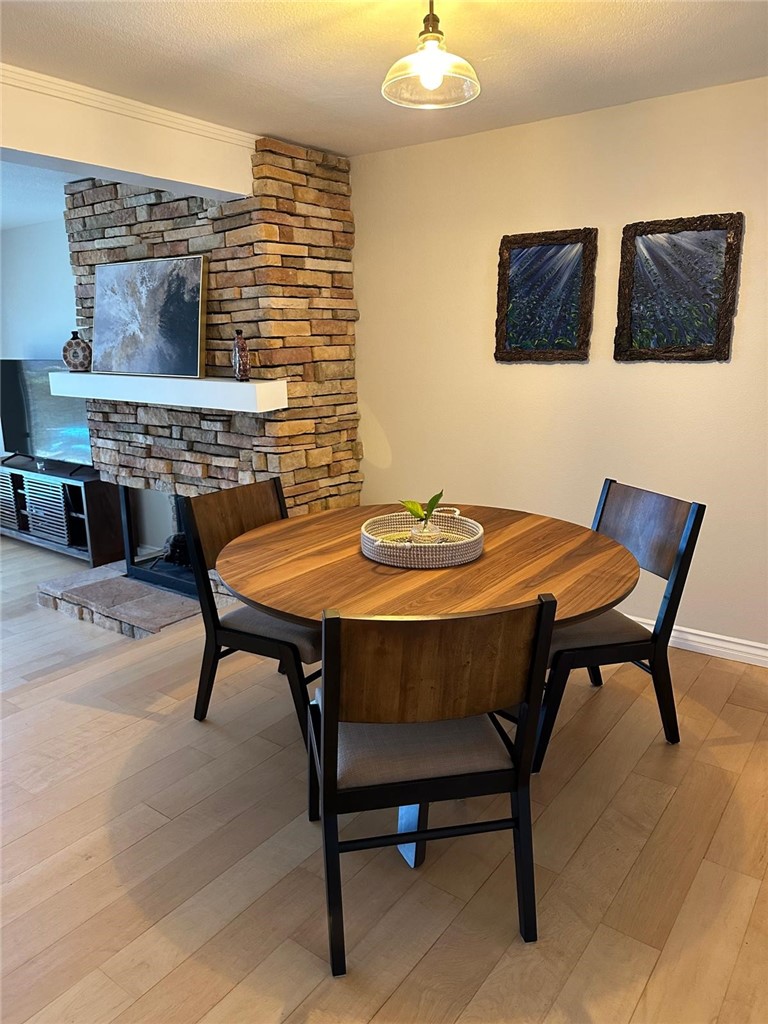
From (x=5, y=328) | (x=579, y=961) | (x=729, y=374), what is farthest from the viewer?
(x=5, y=328)

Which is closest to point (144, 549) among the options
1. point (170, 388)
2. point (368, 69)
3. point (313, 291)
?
point (170, 388)

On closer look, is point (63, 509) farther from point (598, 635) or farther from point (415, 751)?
point (415, 751)

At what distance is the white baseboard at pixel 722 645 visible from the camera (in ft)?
9.36

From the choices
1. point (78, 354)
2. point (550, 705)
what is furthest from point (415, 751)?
point (78, 354)

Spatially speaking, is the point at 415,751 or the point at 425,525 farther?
the point at 425,525

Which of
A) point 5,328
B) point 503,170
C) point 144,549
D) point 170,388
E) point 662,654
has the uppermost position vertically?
point 503,170

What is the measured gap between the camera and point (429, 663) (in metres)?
1.35

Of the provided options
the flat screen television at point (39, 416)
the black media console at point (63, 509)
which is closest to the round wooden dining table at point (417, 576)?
the black media console at point (63, 509)

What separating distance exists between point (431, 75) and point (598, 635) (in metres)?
1.56

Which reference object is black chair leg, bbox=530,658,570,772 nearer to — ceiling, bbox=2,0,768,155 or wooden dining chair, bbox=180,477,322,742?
wooden dining chair, bbox=180,477,322,742

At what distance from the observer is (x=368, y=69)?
7.72 feet

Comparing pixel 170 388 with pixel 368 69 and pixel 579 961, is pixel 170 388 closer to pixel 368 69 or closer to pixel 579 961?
pixel 368 69

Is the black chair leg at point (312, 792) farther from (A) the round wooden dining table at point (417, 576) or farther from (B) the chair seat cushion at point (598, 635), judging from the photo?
(B) the chair seat cushion at point (598, 635)

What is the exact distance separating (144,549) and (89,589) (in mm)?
1245
